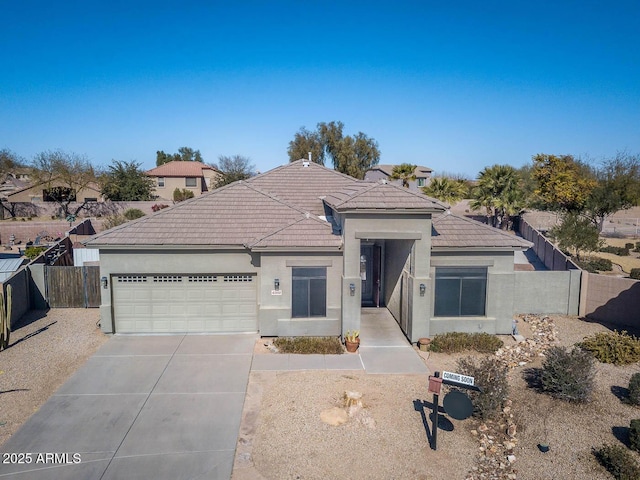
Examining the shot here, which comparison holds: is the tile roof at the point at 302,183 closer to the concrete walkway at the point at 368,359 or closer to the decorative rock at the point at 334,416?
the concrete walkway at the point at 368,359

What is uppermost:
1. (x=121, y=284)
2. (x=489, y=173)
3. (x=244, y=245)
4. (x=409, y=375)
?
(x=489, y=173)

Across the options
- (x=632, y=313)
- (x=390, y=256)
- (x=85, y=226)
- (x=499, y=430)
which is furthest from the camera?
(x=85, y=226)

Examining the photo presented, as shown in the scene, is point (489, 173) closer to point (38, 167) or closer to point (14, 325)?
point (14, 325)

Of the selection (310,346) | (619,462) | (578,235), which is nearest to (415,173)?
(578,235)

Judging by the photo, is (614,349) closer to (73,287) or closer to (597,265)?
(597,265)

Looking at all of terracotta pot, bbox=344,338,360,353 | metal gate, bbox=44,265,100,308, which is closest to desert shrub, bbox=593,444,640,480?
terracotta pot, bbox=344,338,360,353

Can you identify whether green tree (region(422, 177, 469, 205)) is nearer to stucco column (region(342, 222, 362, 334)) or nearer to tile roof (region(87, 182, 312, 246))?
tile roof (region(87, 182, 312, 246))

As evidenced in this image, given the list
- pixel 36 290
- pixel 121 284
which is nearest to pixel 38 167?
pixel 36 290
